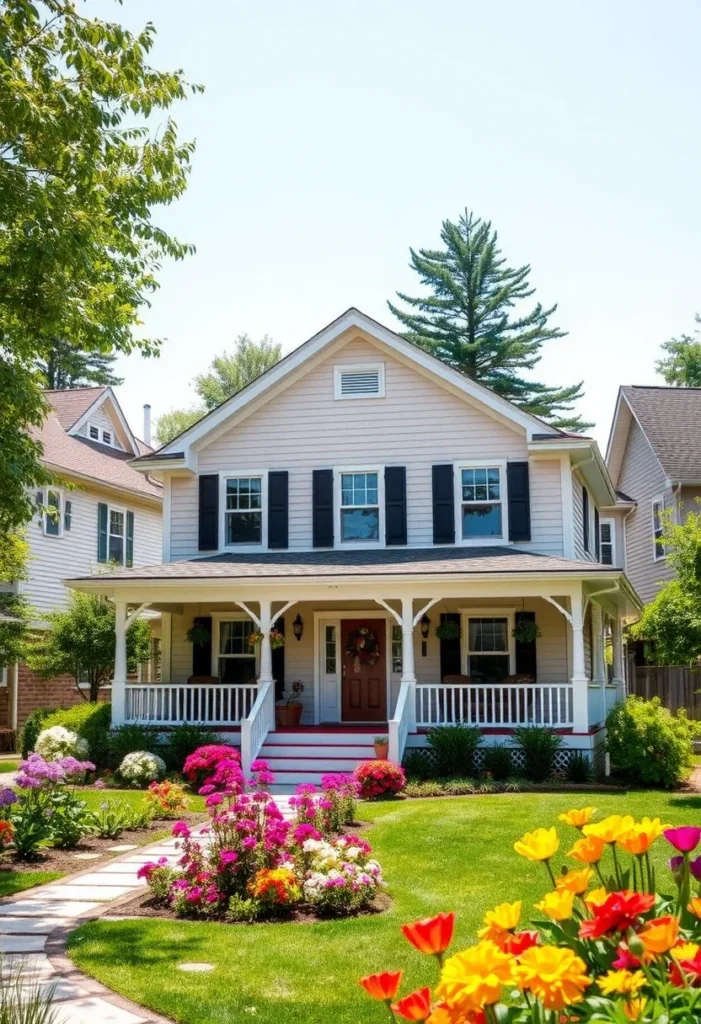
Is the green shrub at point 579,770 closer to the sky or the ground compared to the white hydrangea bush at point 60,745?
closer to the ground

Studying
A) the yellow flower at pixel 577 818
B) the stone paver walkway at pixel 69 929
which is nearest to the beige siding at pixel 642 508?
the stone paver walkway at pixel 69 929

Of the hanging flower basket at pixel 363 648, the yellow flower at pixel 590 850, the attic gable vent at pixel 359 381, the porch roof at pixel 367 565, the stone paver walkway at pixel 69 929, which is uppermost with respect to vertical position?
the attic gable vent at pixel 359 381

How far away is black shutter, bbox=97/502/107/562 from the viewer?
28281mm

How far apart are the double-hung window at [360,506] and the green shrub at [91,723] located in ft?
18.2

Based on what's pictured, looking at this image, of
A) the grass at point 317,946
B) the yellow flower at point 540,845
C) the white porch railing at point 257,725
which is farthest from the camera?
the white porch railing at point 257,725

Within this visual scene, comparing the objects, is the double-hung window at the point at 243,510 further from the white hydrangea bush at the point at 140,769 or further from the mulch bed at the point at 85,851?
the mulch bed at the point at 85,851

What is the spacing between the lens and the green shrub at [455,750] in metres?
16.8

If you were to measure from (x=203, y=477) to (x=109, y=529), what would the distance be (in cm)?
824

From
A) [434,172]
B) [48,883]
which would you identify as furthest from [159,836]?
[434,172]

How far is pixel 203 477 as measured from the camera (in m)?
21.5

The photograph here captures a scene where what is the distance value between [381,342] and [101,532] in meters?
11.2

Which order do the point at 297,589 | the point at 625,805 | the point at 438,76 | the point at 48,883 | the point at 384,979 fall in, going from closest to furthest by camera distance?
the point at 384,979
the point at 48,883
the point at 438,76
the point at 625,805
the point at 297,589

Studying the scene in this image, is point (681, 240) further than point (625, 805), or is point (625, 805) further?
point (681, 240)

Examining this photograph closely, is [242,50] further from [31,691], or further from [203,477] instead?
[31,691]
